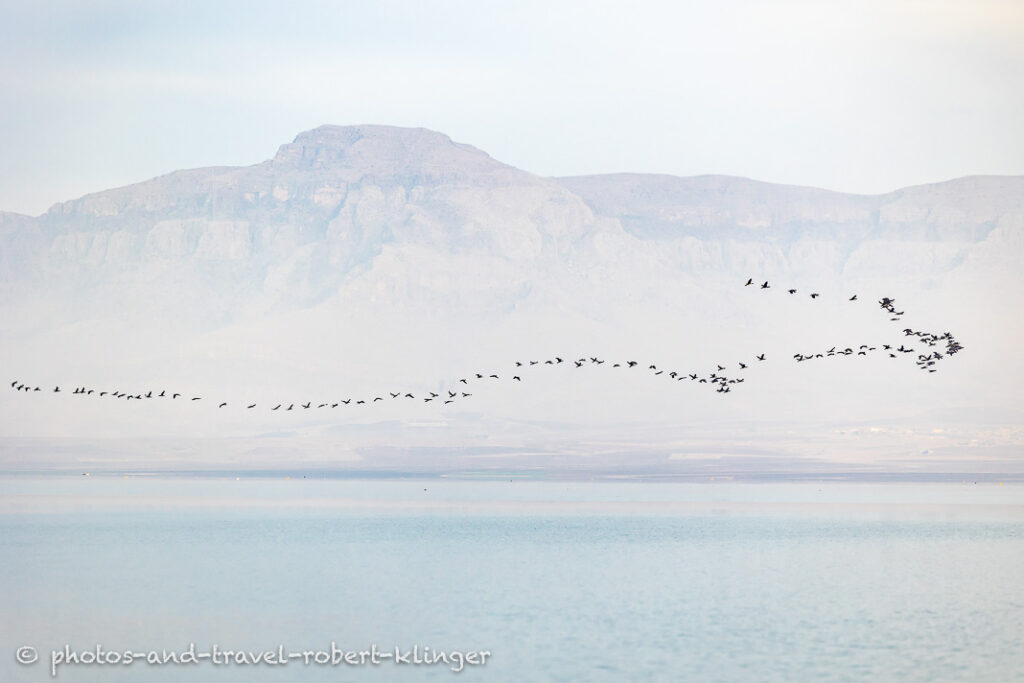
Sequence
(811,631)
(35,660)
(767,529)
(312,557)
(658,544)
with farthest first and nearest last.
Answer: (767,529) < (658,544) < (312,557) < (811,631) < (35,660)

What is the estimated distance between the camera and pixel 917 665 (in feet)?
148

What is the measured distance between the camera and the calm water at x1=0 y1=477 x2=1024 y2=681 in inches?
1788

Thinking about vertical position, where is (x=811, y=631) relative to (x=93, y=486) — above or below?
below

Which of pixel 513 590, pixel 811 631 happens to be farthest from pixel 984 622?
pixel 513 590

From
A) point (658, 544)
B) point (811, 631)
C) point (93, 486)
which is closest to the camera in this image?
point (811, 631)

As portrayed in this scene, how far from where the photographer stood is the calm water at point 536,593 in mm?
45406

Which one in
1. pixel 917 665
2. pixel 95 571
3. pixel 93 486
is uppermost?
pixel 93 486

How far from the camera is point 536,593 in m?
61.9

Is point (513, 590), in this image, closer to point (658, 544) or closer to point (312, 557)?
point (312, 557)

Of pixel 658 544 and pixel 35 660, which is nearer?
pixel 35 660

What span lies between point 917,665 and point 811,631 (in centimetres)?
665

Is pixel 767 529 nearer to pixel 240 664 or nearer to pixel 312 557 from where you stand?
pixel 312 557

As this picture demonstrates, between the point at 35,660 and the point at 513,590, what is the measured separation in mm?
24215

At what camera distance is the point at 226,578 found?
215 feet
